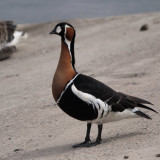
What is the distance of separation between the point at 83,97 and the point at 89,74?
4.96 m

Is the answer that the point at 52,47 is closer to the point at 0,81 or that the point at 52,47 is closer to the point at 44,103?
the point at 0,81

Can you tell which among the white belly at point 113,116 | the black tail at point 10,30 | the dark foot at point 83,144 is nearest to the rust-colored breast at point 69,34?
the white belly at point 113,116

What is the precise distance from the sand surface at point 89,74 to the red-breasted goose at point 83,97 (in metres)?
0.32

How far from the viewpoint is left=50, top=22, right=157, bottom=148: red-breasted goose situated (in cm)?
→ 595

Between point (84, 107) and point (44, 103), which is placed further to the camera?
point (44, 103)

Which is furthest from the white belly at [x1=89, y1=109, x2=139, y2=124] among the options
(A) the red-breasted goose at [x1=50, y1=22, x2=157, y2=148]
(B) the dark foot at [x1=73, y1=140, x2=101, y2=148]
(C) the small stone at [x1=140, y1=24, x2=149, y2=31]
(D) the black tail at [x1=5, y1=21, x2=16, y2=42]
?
(D) the black tail at [x1=5, y1=21, x2=16, y2=42]

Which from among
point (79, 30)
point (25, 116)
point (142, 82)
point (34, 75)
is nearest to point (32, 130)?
point (25, 116)

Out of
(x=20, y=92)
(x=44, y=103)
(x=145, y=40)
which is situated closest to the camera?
(x=44, y=103)

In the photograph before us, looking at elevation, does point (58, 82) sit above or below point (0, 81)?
above

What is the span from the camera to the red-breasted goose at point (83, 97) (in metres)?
5.95

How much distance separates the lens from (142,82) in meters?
9.27

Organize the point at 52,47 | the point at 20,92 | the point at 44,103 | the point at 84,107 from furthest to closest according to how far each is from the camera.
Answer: the point at 52,47 → the point at 20,92 → the point at 44,103 → the point at 84,107

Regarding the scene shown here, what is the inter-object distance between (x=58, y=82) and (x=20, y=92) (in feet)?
13.8

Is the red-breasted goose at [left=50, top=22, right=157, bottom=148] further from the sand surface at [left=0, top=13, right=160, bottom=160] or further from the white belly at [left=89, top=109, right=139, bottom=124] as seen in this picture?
the sand surface at [left=0, top=13, right=160, bottom=160]
